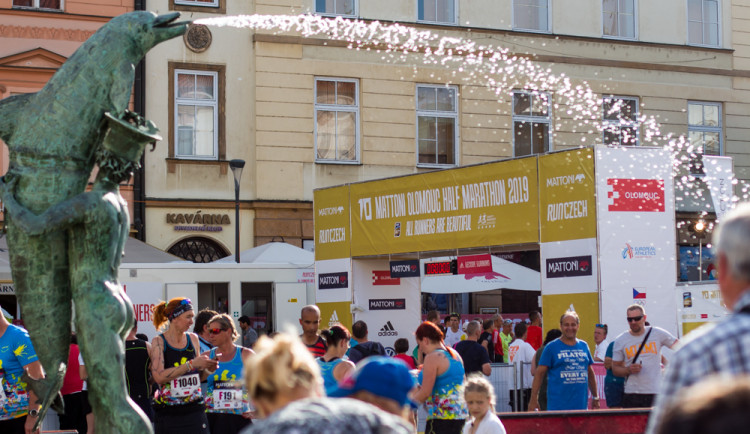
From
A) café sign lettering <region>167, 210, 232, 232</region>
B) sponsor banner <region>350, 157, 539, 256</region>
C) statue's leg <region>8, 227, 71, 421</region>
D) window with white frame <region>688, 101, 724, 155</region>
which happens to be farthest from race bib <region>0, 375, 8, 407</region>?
window with white frame <region>688, 101, 724, 155</region>

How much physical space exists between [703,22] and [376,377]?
30.1 metres

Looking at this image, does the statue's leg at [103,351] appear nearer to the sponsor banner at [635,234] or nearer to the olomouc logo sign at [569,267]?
the sponsor banner at [635,234]

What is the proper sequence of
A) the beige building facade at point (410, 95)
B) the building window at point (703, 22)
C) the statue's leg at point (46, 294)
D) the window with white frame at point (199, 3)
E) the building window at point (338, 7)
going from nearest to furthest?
the statue's leg at point (46, 294) → the window with white frame at point (199, 3) → the beige building facade at point (410, 95) → the building window at point (338, 7) → the building window at point (703, 22)

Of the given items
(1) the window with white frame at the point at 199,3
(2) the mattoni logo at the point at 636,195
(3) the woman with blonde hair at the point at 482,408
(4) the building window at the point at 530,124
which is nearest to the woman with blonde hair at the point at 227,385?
(3) the woman with blonde hair at the point at 482,408

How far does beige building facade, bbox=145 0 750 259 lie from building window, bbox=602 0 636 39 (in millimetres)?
51

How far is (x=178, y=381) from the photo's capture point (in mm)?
8727

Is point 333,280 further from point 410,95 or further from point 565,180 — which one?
point 410,95

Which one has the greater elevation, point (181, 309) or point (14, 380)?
point (181, 309)

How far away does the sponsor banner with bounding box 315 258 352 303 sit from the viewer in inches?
829

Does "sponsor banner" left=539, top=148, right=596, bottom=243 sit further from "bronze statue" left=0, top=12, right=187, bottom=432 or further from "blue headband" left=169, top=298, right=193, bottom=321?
"bronze statue" left=0, top=12, right=187, bottom=432

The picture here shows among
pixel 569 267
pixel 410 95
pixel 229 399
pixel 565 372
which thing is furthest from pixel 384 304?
pixel 229 399

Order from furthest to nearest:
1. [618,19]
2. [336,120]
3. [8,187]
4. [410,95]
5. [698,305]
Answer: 1. [618,19]
2. [410,95]
3. [336,120]
4. [698,305]
5. [8,187]

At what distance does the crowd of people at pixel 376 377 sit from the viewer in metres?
2.79

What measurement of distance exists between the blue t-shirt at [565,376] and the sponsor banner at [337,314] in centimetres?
950
